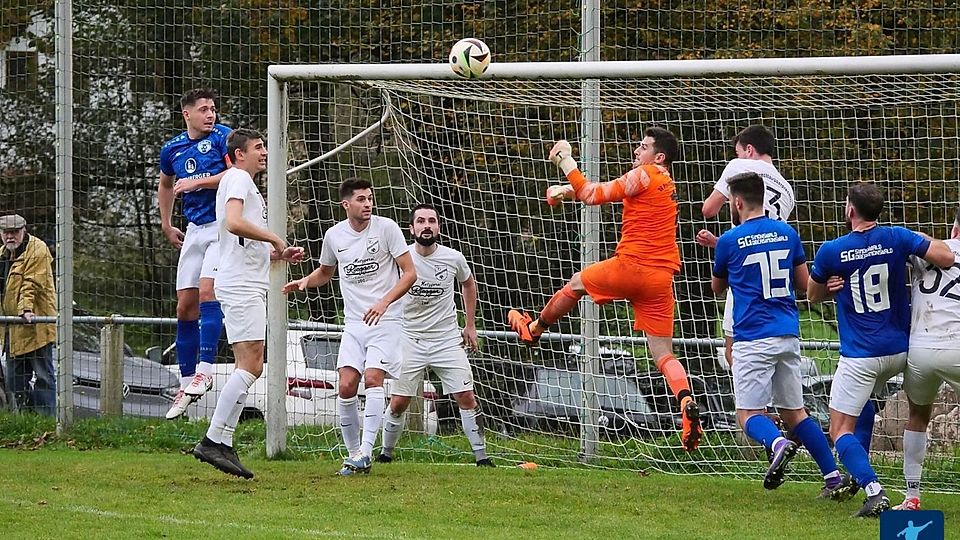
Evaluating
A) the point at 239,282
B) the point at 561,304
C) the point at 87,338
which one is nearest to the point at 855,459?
the point at 561,304

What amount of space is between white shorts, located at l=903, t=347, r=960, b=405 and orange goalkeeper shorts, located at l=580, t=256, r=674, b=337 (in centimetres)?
163

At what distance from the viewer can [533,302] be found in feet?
37.9

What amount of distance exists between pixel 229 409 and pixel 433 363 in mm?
2255

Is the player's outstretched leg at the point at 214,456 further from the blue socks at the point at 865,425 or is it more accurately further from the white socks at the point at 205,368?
the blue socks at the point at 865,425

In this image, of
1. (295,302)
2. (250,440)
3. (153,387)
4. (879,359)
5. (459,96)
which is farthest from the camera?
(153,387)

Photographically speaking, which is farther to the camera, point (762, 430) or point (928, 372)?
point (762, 430)

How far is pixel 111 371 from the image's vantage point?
41.6ft

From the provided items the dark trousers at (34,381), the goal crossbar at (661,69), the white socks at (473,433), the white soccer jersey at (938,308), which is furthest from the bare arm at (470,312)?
the dark trousers at (34,381)

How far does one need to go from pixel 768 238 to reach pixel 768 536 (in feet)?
5.97

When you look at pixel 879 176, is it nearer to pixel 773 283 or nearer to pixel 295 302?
pixel 773 283

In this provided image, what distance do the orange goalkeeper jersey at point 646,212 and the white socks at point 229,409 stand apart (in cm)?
250

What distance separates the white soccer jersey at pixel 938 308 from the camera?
7473 mm

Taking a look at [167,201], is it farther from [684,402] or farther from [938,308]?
[938,308]

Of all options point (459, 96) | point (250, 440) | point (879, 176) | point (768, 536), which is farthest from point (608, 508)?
point (879, 176)
